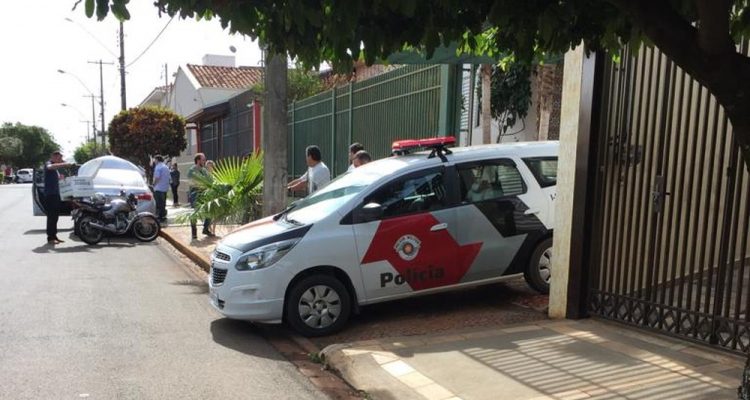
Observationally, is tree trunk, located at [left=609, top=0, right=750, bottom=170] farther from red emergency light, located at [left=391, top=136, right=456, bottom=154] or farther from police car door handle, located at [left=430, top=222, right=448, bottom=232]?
red emergency light, located at [left=391, top=136, right=456, bottom=154]

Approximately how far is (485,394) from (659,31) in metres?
2.68

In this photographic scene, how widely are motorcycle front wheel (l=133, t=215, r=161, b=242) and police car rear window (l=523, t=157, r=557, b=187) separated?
29.2ft

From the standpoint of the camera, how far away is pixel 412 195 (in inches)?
248

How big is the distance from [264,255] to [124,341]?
1.53m

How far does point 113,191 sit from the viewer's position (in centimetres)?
1328

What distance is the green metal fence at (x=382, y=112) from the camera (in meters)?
10.3

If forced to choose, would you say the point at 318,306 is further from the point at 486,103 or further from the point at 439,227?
the point at 486,103

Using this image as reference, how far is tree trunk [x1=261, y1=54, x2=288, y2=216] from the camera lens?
368 inches

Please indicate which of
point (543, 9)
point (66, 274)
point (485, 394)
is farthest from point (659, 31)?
point (66, 274)

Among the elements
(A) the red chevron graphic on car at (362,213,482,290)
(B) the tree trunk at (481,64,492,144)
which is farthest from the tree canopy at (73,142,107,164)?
(A) the red chevron graphic on car at (362,213,482,290)

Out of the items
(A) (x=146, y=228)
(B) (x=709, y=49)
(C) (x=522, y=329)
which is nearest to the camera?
(B) (x=709, y=49)

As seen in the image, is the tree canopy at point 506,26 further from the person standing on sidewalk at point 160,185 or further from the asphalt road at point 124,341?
the person standing on sidewalk at point 160,185

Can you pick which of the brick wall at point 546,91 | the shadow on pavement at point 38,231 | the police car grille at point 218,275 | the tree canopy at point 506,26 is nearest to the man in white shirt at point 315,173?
the police car grille at point 218,275

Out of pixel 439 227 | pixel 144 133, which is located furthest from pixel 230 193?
pixel 144 133
